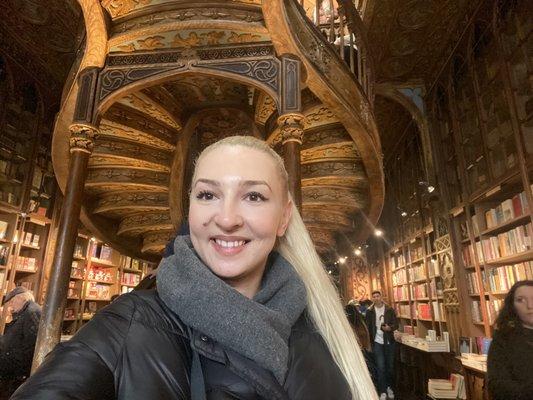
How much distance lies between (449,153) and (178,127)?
3992 millimetres

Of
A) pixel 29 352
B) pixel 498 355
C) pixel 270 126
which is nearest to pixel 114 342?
pixel 498 355

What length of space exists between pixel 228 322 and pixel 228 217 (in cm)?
21

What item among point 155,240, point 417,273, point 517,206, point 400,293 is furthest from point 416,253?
point 155,240

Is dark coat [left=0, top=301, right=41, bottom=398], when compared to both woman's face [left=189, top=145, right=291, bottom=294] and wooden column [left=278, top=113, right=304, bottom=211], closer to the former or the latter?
wooden column [left=278, top=113, right=304, bottom=211]

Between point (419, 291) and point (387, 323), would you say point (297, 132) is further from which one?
point (419, 291)

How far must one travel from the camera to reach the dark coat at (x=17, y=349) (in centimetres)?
295

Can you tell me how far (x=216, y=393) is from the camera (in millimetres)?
592

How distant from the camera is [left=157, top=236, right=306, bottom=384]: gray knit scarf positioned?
0.63 meters

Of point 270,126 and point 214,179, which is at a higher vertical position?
point 270,126

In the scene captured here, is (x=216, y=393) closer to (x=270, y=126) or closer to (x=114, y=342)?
(x=114, y=342)

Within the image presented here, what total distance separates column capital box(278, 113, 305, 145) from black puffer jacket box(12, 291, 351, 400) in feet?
7.52

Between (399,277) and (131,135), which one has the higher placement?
(131,135)


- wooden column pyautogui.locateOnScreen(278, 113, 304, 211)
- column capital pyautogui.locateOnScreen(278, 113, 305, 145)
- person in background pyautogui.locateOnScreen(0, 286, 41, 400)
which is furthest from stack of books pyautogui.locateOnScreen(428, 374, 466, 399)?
person in background pyautogui.locateOnScreen(0, 286, 41, 400)

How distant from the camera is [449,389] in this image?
430 cm
